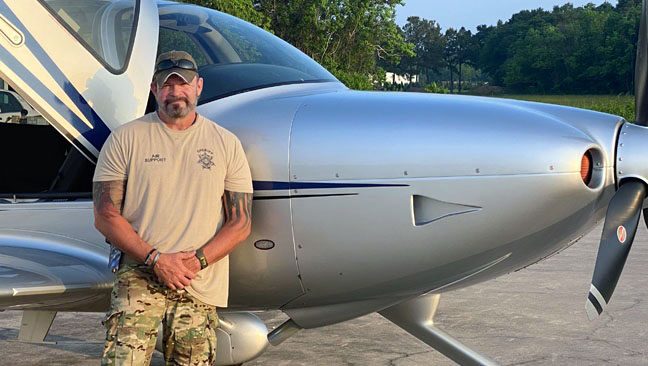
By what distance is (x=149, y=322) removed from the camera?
368 centimetres

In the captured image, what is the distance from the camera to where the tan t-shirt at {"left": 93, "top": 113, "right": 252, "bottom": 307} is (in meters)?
3.67

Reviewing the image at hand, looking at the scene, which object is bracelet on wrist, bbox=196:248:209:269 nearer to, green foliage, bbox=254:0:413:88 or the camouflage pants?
the camouflage pants

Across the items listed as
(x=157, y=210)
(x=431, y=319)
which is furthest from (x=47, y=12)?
(x=431, y=319)

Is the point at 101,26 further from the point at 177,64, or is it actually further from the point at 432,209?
the point at 432,209

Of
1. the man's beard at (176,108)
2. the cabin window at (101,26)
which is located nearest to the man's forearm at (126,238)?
the man's beard at (176,108)

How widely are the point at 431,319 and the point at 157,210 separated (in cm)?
199

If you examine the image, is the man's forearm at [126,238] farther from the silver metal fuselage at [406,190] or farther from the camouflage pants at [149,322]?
the silver metal fuselage at [406,190]

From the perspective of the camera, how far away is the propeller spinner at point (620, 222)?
371 centimetres

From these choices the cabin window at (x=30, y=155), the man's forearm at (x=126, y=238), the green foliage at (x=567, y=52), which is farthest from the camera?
the green foliage at (x=567, y=52)

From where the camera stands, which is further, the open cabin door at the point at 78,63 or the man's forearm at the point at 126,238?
the open cabin door at the point at 78,63

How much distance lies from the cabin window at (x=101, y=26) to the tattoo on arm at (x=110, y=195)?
91 cm

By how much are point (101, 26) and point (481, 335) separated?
378 cm

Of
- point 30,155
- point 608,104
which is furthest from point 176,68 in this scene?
point 608,104

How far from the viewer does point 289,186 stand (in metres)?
3.89
